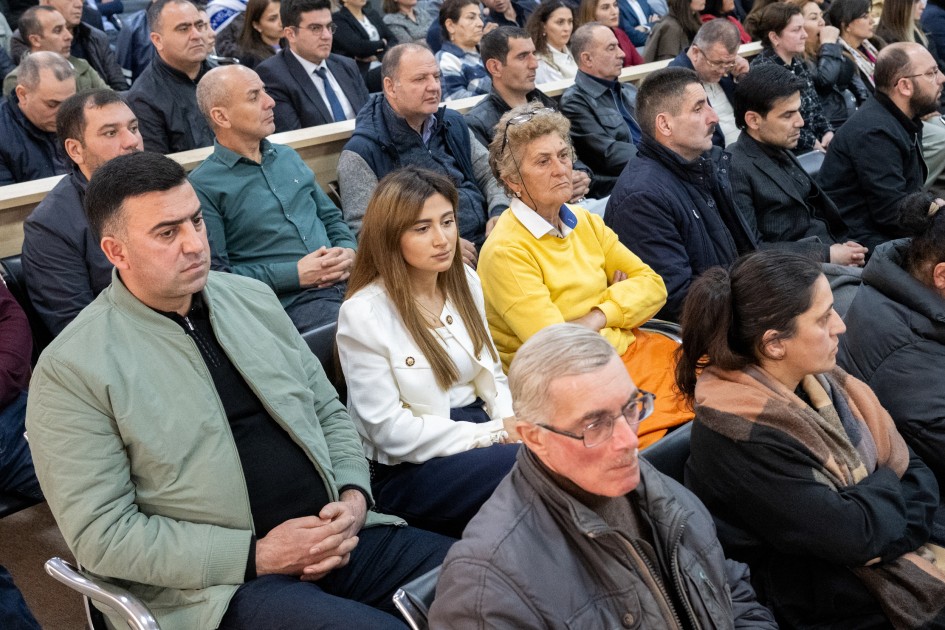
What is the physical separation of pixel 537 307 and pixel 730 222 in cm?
113

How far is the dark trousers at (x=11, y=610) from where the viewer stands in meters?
1.87

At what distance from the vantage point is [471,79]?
598 cm

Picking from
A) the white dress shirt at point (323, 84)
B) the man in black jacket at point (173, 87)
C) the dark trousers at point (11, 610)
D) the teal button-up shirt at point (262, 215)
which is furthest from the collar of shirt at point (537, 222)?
the white dress shirt at point (323, 84)

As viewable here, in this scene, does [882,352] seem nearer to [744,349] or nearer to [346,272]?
[744,349]

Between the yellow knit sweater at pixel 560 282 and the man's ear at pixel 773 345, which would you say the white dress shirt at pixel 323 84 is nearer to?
the yellow knit sweater at pixel 560 282

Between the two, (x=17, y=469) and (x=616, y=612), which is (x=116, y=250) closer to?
(x=17, y=469)

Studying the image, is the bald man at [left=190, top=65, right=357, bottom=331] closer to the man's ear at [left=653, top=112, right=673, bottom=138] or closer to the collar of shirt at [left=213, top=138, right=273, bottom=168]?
the collar of shirt at [left=213, top=138, right=273, bottom=168]

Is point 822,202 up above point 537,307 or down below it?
below

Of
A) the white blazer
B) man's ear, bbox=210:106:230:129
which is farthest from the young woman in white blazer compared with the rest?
man's ear, bbox=210:106:230:129

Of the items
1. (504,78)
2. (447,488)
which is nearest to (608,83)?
(504,78)

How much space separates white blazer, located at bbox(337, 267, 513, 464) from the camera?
2.34m

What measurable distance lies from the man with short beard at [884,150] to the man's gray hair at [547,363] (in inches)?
119

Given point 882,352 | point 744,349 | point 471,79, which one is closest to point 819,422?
point 744,349

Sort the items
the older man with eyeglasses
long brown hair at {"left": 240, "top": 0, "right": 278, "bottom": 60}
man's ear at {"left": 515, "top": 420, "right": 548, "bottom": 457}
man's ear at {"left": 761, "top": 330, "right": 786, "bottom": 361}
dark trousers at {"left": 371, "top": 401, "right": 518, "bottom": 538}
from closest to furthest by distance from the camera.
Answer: the older man with eyeglasses < man's ear at {"left": 515, "top": 420, "right": 548, "bottom": 457} < man's ear at {"left": 761, "top": 330, "right": 786, "bottom": 361} < dark trousers at {"left": 371, "top": 401, "right": 518, "bottom": 538} < long brown hair at {"left": 240, "top": 0, "right": 278, "bottom": 60}
